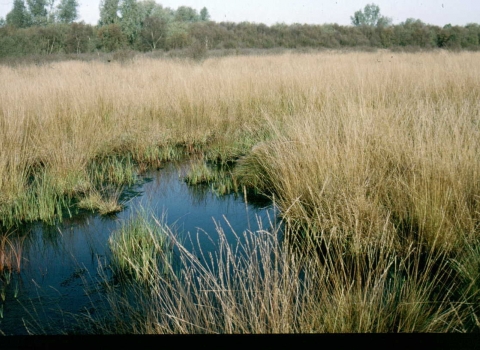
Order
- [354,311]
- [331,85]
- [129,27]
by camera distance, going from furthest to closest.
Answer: [129,27]
[331,85]
[354,311]

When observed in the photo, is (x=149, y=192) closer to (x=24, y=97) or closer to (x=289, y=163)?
(x=289, y=163)

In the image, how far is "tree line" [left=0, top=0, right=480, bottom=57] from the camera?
40.9 feet

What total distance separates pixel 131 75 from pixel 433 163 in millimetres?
8105

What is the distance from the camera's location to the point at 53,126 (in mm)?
5074

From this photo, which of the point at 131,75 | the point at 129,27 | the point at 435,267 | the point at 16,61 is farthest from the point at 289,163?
the point at 129,27

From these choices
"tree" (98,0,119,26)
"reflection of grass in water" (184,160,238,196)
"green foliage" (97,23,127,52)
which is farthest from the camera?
"green foliage" (97,23,127,52)

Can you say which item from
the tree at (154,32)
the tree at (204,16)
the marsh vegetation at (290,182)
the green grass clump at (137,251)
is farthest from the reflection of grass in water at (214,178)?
the tree at (204,16)

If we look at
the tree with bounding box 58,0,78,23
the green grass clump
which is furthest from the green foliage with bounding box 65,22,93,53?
the green grass clump

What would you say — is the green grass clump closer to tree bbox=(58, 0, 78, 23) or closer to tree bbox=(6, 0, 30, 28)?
tree bbox=(58, 0, 78, 23)

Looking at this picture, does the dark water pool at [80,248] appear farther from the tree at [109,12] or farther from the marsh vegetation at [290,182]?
the tree at [109,12]

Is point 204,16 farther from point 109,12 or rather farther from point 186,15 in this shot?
point 109,12

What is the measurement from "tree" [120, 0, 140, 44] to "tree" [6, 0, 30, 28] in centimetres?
599

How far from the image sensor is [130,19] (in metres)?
17.0

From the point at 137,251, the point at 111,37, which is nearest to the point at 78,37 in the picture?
the point at 111,37
